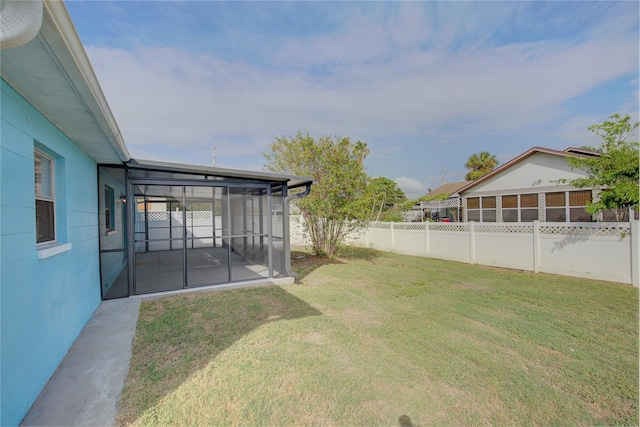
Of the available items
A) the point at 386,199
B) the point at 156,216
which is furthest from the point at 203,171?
the point at 386,199

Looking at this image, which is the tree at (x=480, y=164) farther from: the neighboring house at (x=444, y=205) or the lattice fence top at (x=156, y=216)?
the lattice fence top at (x=156, y=216)

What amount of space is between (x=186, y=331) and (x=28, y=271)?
1975 mm

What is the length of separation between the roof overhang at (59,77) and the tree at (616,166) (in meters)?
9.03

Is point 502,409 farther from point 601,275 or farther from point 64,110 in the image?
point 601,275

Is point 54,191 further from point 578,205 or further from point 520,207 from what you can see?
point 520,207

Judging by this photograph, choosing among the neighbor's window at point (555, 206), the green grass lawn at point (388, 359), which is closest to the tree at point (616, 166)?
the green grass lawn at point (388, 359)

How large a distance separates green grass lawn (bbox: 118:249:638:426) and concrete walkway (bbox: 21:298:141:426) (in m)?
0.14

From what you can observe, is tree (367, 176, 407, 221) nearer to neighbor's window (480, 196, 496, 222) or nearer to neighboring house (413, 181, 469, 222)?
neighboring house (413, 181, 469, 222)

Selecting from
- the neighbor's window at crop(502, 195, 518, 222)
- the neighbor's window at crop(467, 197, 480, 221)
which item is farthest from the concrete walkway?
the neighbor's window at crop(467, 197, 480, 221)

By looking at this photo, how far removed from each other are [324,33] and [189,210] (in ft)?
32.4

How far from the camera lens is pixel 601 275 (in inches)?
253

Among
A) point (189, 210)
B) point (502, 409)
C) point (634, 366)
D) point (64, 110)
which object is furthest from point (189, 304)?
point (189, 210)

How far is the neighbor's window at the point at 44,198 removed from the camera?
2957mm

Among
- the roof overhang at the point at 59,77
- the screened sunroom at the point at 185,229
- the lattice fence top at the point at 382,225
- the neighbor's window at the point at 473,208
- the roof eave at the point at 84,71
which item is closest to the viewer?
the roof eave at the point at 84,71
